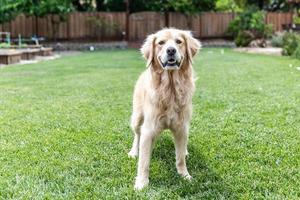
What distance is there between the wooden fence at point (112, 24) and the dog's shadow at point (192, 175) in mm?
21148

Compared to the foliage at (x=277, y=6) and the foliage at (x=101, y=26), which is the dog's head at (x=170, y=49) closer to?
the foliage at (x=101, y=26)

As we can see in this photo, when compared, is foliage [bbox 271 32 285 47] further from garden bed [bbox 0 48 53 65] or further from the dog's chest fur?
the dog's chest fur

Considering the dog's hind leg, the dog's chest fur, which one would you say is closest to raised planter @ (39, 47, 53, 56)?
the dog's hind leg

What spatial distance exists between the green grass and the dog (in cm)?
29

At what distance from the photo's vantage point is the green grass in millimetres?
3338

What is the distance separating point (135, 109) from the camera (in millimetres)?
4113

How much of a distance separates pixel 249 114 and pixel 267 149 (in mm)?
1617

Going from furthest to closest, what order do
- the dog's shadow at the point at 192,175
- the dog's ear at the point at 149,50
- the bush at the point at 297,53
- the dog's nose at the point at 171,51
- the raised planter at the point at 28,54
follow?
the raised planter at the point at 28,54, the bush at the point at 297,53, the dog's ear at the point at 149,50, the dog's nose at the point at 171,51, the dog's shadow at the point at 192,175

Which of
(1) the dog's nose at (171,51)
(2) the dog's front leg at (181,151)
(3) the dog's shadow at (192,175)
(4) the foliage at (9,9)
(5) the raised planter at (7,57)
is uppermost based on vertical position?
(4) the foliage at (9,9)

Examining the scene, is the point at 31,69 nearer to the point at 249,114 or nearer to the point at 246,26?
the point at 249,114

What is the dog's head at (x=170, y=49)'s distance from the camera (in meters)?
3.43

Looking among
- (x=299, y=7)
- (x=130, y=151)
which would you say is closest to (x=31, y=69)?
(x=130, y=151)

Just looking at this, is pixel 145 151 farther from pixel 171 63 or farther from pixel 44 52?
pixel 44 52

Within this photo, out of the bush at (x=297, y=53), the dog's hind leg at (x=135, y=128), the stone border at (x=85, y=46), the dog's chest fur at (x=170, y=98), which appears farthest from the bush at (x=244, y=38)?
the dog's chest fur at (x=170, y=98)
